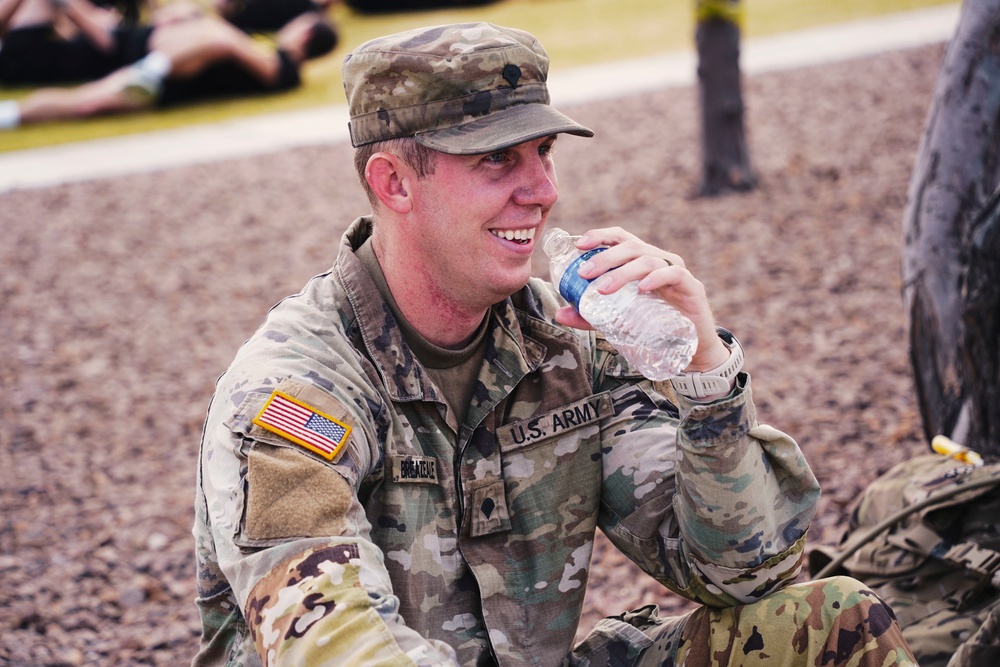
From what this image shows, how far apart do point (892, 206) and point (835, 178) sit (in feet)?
2.92

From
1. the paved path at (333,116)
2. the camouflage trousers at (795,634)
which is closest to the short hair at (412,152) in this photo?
the camouflage trousers at (795,634)

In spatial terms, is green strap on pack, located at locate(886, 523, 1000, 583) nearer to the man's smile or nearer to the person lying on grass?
the man's smile

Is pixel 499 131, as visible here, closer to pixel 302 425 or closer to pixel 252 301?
pixel 302 425

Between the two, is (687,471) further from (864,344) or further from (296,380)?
(864,344)

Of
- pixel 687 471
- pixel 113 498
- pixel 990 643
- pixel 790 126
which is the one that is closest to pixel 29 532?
pixel 113 498

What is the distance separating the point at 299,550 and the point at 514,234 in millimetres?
883

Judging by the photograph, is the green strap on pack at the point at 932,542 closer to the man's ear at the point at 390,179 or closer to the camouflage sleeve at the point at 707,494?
the camouflage sleeve at the point at 707,494

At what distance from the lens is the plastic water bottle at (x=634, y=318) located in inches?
93.1

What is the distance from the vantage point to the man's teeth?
8.20 feet

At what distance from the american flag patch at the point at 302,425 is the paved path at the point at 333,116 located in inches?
384

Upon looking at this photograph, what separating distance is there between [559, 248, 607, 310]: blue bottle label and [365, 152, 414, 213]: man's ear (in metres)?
0.41

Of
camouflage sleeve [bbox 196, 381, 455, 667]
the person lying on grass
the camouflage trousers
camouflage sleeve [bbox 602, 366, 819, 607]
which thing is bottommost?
the person lying on grass

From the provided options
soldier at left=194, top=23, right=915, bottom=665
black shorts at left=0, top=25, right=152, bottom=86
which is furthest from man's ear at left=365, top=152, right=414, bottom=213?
black shorts at left=0, top=25, right=152, bottom=86

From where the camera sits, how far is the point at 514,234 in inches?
98.5
